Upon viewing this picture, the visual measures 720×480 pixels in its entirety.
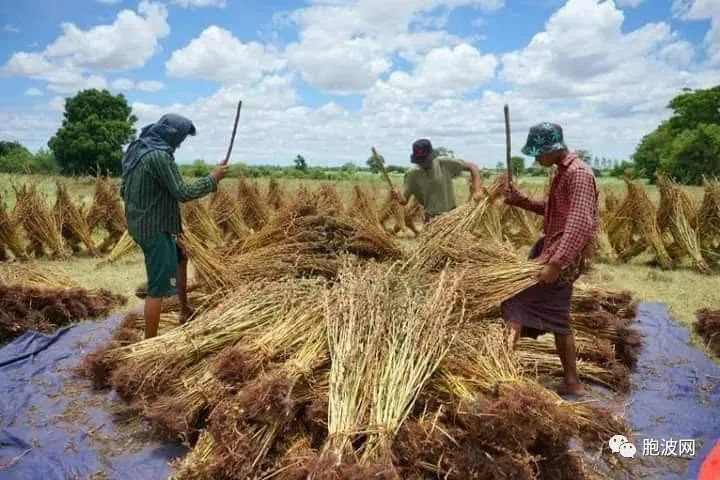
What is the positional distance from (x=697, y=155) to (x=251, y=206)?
24.2 metres

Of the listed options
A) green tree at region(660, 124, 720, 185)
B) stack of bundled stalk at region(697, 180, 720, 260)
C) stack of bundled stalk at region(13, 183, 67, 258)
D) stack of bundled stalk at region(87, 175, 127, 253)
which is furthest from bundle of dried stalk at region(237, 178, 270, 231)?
green tree at region(660, 124, 720, 185)

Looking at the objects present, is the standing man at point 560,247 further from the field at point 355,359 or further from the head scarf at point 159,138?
the head scarf at point 159,138

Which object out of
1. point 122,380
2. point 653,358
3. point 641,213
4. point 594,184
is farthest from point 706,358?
point 641,213

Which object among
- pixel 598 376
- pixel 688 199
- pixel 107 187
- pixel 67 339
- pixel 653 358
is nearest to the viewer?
pixel 598 376

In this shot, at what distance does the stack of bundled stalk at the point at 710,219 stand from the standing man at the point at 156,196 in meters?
7.60

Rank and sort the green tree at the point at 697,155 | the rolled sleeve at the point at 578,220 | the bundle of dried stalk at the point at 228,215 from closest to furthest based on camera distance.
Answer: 1. the rolled sleeve at the point at 578,220
2. the bundle of dried stalk at the point at 228,215
3. the green tree at the point at 697,155

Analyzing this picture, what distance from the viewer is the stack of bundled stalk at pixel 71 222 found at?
381 inches

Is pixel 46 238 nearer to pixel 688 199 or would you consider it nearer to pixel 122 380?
pixel 122 380

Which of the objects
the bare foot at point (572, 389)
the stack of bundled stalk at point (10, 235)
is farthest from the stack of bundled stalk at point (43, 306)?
the bare foot at point (572, 389)

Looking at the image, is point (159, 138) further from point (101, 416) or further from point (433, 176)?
point (433, 176)

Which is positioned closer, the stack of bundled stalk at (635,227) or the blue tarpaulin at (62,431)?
the blue tarpaulin at (62,431)

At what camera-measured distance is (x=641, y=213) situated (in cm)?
930

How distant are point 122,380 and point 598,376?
10.1 ft

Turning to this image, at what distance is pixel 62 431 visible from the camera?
347 centimetres
